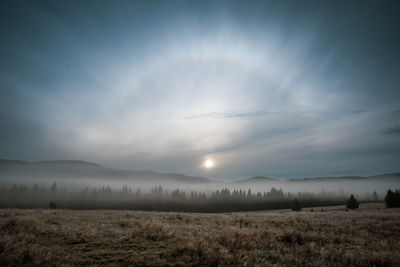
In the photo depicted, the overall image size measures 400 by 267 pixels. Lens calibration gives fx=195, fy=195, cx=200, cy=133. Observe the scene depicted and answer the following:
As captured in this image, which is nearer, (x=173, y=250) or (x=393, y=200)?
(x=173, y=250)

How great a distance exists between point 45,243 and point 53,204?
163 ft

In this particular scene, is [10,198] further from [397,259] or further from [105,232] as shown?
[397,259]

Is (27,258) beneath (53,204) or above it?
above

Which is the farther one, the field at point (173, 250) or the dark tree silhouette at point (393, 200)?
the dark tree silhouette at point (393, 200)

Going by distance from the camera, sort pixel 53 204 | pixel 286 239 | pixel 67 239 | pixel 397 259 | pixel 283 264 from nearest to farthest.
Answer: pixel 283 264 → pixel 397 259 → pixel 67 239 → pixel 286 239 → pixel 53 204

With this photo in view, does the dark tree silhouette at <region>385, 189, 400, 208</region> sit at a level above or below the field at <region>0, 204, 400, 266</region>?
below

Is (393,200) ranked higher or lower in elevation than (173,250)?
lower

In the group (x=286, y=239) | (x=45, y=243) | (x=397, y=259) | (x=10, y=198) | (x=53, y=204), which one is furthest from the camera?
(x=10, y=198)

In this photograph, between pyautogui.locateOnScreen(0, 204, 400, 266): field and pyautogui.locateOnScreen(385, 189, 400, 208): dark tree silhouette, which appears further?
pyautogui.locateOnScreen(385, 189, 400, 208): dark tree silhouette

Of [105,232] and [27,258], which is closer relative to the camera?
[27,258]

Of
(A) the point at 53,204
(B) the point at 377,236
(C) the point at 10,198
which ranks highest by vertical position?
(B) the point at 377,236

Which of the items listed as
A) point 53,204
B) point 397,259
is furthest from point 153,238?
point 53,204

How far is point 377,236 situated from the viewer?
12727 millimetres

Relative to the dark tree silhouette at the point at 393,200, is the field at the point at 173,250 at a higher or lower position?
higher
